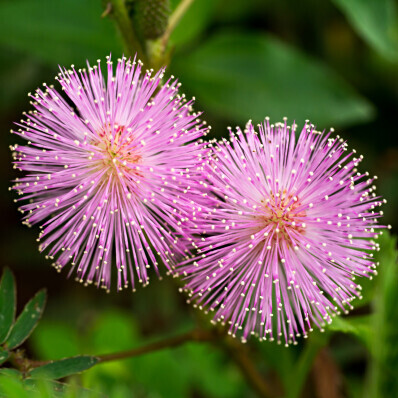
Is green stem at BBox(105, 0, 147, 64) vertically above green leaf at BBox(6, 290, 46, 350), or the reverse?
green stem at BBox(105, 0, 147, 64)

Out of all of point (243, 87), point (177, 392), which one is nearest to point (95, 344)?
point (177, 392)

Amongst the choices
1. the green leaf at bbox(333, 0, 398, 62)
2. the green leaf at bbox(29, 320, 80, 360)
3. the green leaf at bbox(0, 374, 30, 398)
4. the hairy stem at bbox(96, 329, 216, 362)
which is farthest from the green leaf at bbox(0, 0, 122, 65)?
the green leaf at bbox(0, 374, 30, 398)

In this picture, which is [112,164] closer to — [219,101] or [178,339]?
[178,339]

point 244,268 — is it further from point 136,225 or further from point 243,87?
point 243,87

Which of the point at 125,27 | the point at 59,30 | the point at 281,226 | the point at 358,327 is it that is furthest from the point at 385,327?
the point at 59,30

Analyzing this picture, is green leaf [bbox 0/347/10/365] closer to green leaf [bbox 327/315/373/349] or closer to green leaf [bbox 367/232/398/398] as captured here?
green leaf [bbox 327/315/373/349]
